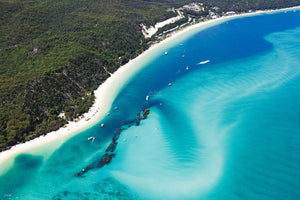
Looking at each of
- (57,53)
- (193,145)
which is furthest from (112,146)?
(57,53)

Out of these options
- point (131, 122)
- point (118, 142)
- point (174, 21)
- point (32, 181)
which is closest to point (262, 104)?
point (131, 122)

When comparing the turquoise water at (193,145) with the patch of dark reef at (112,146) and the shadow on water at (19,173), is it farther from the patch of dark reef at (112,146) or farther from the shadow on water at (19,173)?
the patch of dark reef at (112,146)

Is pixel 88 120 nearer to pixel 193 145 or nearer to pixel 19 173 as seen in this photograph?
pixel 19 173

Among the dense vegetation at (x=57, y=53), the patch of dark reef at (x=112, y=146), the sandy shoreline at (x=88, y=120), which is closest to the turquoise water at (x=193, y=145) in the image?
the patch of dark reef at (x=112, y=146)

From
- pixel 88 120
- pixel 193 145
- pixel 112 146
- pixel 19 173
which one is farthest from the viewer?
pixel 88 120

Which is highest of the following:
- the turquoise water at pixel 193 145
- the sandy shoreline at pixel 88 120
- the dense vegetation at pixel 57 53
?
the dense vegetation at pixel 57 53

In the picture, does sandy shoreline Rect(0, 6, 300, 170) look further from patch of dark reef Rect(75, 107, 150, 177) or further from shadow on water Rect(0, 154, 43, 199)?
patch of dark reef Rect(75, 107, 150, 177)

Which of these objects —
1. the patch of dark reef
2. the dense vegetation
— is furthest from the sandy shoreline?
the patch of dark reef
